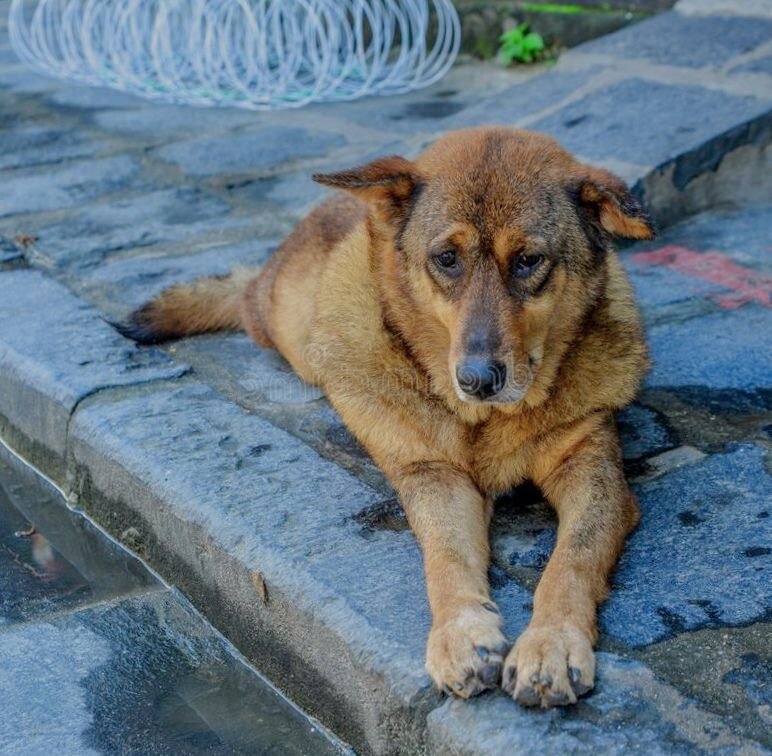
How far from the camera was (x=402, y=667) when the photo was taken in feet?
8.80

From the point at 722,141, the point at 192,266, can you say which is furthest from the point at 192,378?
the point at 722,141

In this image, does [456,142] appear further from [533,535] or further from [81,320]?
[81,320]

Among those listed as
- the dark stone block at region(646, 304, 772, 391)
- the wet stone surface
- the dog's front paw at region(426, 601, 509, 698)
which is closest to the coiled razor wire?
the dark stone block at region(646, 304, 772, 391)

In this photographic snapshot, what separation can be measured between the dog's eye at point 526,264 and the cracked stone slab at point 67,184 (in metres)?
3.61

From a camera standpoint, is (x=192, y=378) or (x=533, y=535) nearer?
(x=533, y=535)

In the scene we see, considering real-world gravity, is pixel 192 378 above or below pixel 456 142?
below

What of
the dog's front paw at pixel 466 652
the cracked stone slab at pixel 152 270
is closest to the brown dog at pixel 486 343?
the dog's front paw at pixel 466 652

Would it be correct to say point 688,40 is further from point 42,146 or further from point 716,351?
point 42,146

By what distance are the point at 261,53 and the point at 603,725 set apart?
6017 mm

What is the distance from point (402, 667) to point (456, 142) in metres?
1.60

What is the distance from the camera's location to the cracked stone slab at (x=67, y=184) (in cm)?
625

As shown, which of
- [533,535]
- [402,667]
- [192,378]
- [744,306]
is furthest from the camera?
[744,306]

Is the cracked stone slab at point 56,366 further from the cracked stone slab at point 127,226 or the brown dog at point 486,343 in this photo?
the brown dog at point 486,343

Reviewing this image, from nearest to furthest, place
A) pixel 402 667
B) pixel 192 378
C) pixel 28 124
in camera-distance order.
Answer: pixel 402 667, pixel 192 378, pixel 28 124
